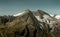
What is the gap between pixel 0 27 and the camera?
82.5 metres

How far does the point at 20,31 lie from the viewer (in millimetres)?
80812

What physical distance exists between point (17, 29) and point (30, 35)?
6970 mm

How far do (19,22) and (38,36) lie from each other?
9.59 m

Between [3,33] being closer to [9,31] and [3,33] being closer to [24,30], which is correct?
[9,31]

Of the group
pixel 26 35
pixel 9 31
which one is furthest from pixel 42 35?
pixel 9 31

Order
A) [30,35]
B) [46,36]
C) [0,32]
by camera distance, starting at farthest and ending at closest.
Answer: [46,36], [30,35], [0,32]

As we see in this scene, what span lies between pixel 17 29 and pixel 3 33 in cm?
552

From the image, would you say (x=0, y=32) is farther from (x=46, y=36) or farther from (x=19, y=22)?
(x=46, y=36)

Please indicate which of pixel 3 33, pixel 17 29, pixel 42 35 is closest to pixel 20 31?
pixel 17 29

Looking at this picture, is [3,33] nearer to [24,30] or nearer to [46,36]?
[24,30]

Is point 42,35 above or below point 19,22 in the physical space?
below

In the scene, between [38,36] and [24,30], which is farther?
[38,36]

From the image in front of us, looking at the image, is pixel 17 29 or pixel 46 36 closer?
pixel 17 29

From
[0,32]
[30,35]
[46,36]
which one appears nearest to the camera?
[0,32]
